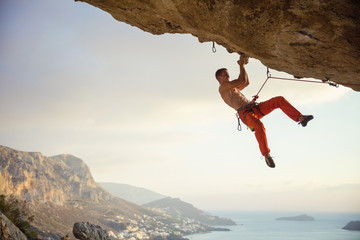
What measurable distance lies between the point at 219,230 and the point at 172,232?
5273 cm

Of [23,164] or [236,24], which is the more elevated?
[23,164]

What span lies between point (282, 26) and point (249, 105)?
2044 millimetres

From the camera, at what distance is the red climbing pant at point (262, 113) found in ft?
14.8

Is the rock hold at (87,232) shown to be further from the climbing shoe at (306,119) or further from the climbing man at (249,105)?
the climbing shoe at (306,119)

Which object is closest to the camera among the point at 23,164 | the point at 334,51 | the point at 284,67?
the point at 334,51

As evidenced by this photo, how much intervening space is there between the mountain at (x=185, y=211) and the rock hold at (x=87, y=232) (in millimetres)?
155684

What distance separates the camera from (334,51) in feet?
11.9

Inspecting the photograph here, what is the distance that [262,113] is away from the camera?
5.02 metres

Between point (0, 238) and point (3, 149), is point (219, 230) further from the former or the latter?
point (0, 238)

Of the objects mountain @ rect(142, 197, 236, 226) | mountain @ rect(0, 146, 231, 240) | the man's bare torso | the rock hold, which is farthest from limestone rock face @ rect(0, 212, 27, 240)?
mountain @ rect(142, 197, 236, 226)

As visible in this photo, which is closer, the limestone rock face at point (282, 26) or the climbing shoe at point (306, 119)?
the limestone rock face at point (282, 26)

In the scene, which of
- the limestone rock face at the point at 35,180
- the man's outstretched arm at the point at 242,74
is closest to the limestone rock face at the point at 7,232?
the man's outstretched arm at the point at 242,74

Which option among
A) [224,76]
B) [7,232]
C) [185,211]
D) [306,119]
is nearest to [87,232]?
[7,232]

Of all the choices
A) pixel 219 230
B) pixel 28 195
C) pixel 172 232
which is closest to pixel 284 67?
pixel 28 195
